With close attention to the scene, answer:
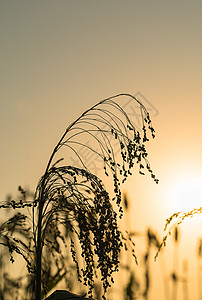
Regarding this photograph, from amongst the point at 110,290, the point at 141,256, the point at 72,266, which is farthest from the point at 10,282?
the point at 141,256

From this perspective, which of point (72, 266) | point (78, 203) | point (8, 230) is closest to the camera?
point (78, 203)

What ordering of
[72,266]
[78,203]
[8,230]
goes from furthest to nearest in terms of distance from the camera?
[72,266] < [8,230] < [78,203]

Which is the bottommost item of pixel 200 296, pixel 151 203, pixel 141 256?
pixel 200 296

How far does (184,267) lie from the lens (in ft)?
11.8

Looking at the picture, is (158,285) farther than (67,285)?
Yes

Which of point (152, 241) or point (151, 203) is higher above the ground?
point (151, 203)

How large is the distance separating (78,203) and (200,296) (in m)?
1.43

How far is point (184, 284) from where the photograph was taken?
3.62m

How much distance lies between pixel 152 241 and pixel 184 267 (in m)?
0.33

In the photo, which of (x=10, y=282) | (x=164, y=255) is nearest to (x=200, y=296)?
(x=164, y=255)

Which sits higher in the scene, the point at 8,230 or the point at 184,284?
the point at 8,230

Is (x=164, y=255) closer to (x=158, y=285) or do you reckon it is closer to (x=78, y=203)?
(x=158, y=285)

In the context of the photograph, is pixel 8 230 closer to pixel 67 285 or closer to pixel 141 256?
pixel 67 285

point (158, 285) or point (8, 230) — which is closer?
point (8, 230)
